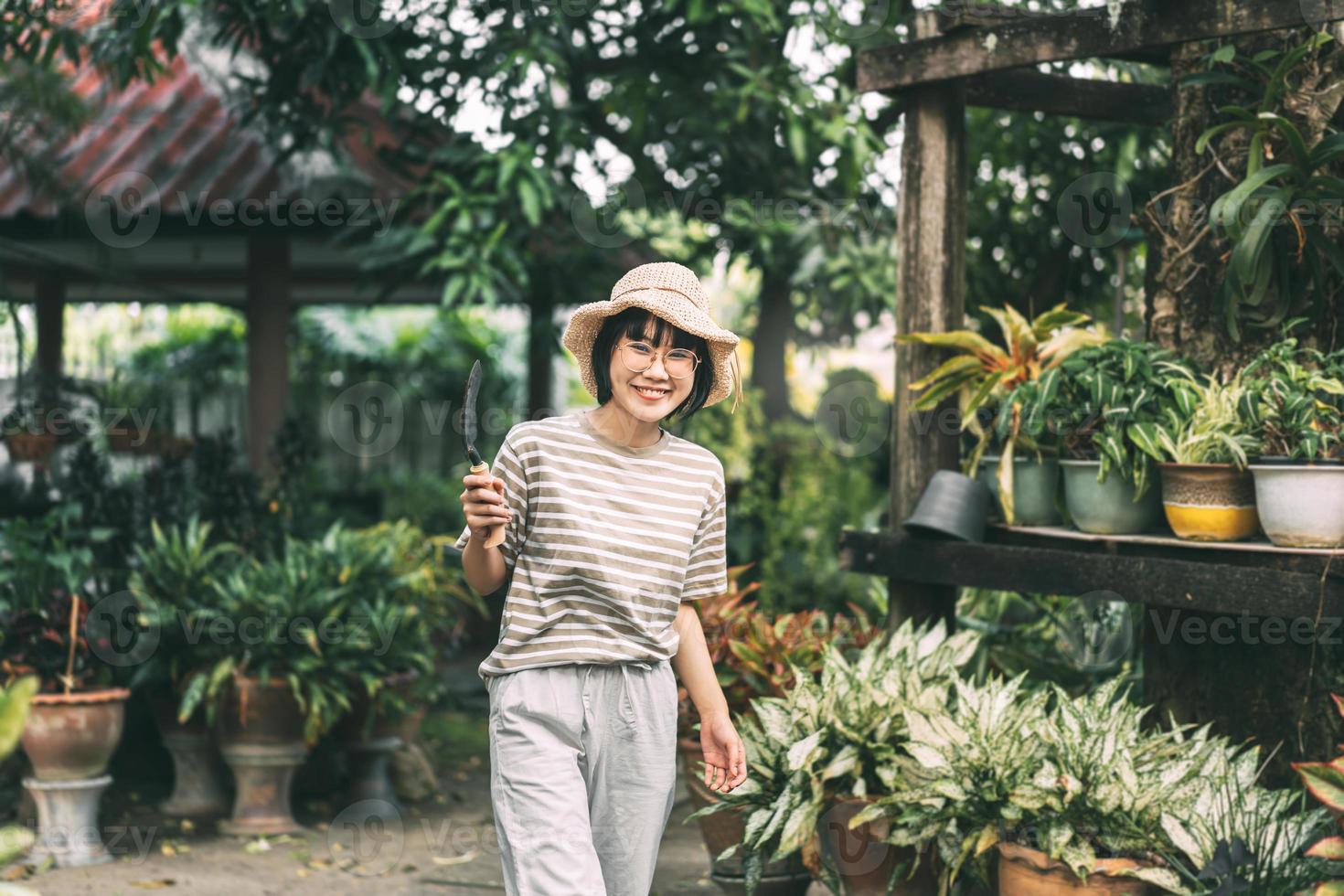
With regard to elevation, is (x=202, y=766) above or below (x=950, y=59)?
below

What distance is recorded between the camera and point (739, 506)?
1062cm

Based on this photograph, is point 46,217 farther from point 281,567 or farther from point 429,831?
point 429,831

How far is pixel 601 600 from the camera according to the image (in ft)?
9.82

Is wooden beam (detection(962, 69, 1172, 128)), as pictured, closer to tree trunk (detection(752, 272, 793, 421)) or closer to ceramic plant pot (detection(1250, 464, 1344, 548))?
ceramic plant pot (detection(1250, 464, 1344, 548))

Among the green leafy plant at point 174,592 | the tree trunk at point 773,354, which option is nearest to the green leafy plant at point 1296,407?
the green leafy plant at point 174,592

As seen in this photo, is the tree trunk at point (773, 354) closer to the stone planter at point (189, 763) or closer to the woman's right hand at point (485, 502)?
the stone planter at point (189, 763)

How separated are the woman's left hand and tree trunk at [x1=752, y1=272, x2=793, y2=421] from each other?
8119 millimetres

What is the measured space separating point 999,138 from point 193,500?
15.3 ft

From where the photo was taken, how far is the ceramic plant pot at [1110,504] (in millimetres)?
4219

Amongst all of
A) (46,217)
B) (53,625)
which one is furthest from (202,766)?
(46,217)

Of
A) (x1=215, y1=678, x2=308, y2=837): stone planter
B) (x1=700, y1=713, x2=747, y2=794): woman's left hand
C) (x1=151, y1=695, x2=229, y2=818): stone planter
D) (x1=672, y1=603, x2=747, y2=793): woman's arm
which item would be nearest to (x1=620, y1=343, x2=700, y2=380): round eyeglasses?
(x1=672, y1=603, x2=747, y2=793): woman's arm

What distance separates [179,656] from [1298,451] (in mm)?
4516

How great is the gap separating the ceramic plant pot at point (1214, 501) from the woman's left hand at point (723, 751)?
1.57 meters

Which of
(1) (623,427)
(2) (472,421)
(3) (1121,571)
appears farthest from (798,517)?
(2) (472,421)
